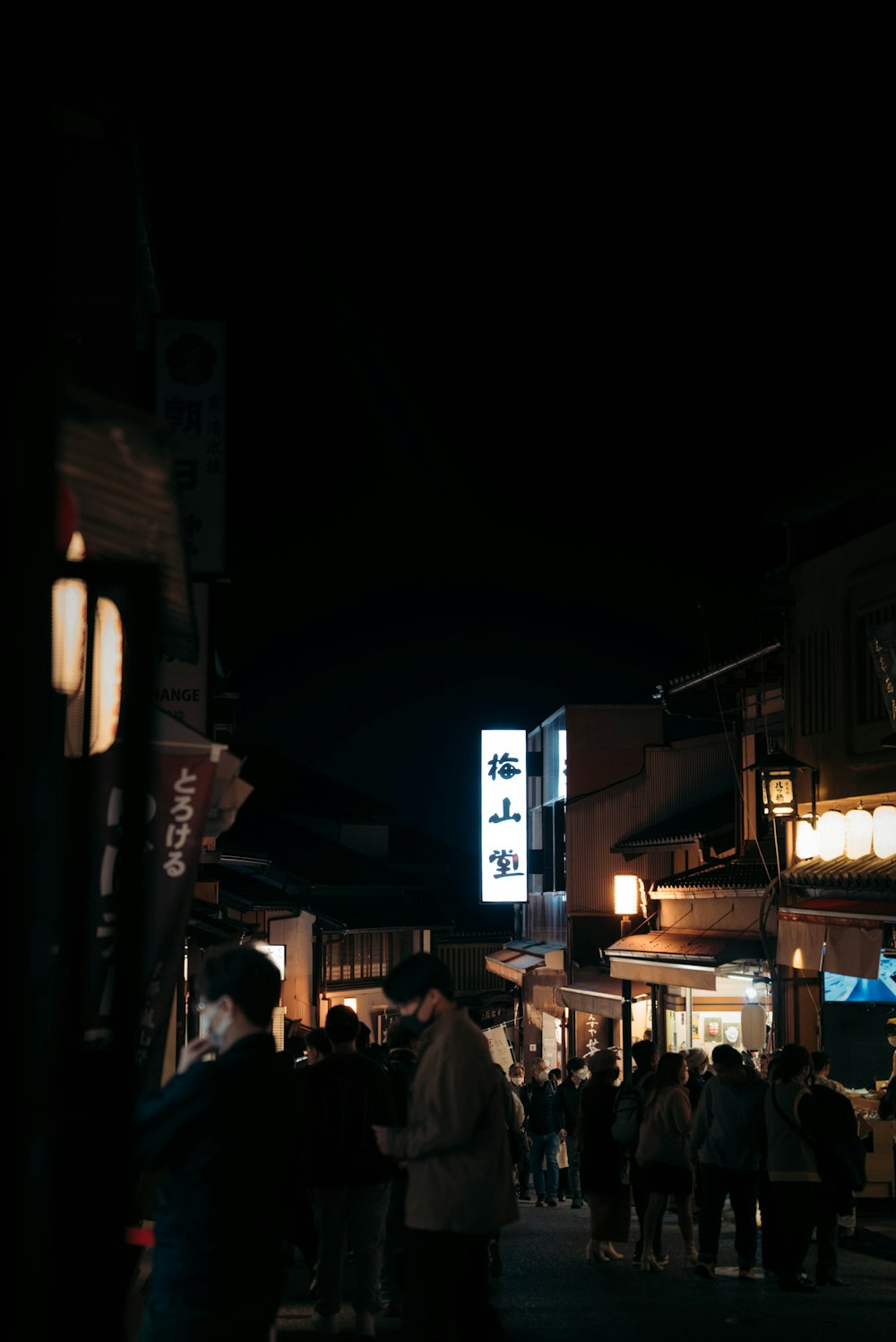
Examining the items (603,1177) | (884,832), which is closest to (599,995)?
(884,832)

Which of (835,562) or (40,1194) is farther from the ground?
(835,562)

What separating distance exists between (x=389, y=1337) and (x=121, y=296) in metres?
7.20

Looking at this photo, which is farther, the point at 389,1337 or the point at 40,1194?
the point at 389,1337

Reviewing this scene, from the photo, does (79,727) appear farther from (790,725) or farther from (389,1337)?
(790,725)

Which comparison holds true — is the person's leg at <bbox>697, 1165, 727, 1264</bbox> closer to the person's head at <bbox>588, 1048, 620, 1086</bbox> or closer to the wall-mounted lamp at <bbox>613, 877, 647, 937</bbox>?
the person's head at <bbox>588, 1048, 620, 1086</bbox>

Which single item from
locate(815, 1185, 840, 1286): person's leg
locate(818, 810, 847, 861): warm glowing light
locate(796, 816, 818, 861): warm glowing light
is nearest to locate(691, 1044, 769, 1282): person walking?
locate(815, 1185, 840, 1286): person's leg

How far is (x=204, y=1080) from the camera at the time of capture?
179 inches

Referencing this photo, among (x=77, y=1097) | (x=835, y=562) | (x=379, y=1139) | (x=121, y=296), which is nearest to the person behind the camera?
(x=77, y=1097)

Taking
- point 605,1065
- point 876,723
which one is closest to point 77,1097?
point 605,1065

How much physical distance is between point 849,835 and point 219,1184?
1450cm

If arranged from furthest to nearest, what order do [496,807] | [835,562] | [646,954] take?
[496,807]
[646,954]
[835,562]

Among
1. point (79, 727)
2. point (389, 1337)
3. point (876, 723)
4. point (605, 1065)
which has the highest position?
point (876, 723)

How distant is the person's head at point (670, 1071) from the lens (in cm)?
1257

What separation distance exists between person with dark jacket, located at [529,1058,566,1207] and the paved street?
5347 mm
